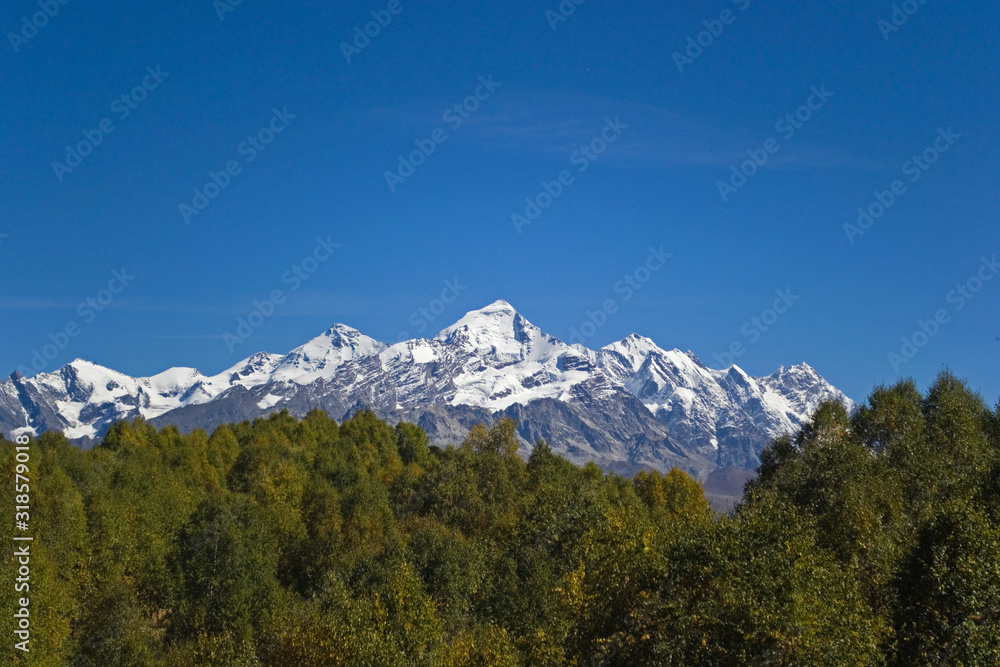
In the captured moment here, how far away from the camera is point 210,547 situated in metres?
88.6

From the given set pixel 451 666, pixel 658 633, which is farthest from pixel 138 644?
pixel 658 633

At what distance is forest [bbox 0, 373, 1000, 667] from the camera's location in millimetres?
40031

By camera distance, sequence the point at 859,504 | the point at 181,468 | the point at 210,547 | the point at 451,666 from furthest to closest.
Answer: the point at 181,468 → the point at 210,547 → the point at 859,504 → the point at 451,666

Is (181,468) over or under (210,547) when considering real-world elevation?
over

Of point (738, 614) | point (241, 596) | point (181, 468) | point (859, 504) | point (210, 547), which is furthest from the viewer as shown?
point (181, 468)

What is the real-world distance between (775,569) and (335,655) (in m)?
25.1

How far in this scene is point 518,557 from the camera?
84000 millimetres

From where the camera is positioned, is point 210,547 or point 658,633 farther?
point 210,547

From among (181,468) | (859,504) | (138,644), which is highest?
(181,468)

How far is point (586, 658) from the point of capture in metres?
41.7

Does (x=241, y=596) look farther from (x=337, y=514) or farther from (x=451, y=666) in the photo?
(x=451, y=666)

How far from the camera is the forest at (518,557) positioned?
40031 mm

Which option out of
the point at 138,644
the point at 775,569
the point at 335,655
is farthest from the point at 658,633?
the point at 138,644

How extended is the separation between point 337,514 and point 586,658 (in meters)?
72.9
